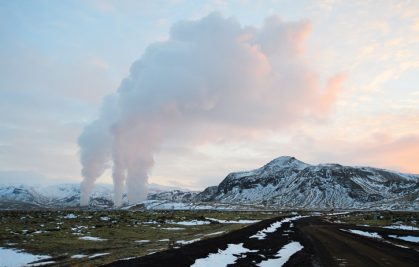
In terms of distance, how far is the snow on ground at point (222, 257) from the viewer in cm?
2694

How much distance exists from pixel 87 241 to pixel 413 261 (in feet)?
95.7

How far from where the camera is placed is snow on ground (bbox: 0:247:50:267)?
90.7ft

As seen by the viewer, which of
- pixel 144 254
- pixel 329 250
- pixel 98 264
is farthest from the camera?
pixel 329 250

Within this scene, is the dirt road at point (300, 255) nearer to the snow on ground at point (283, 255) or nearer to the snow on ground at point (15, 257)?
the snow on ground at point (283, 255)

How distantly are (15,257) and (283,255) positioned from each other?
20.5 metres

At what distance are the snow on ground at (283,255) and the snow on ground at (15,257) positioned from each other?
1601 centimetres

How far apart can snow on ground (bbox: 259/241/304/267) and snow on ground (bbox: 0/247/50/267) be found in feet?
52.5

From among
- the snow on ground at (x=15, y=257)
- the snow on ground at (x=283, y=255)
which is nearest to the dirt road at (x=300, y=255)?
the snow on ground at (x=283, y=255)

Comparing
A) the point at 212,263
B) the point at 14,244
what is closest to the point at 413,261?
the point at 212,263

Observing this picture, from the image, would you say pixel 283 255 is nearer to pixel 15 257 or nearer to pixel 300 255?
pixel 300 255

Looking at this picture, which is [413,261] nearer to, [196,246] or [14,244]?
[196,246]

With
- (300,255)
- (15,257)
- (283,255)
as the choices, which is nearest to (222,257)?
(283,255)

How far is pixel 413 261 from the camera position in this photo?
88.7 feet

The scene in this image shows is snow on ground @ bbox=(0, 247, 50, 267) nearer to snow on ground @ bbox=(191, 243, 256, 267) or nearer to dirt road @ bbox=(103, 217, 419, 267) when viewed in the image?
dirt road @ bbox=(103, 217, 419, 267)
